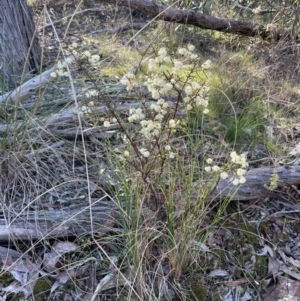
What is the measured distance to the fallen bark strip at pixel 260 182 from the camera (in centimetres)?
213

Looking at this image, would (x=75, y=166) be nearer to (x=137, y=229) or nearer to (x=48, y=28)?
(x=137, y=229)

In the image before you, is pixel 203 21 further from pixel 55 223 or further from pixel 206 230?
pixel 55 223

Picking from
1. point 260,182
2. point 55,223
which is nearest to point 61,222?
point 55,223

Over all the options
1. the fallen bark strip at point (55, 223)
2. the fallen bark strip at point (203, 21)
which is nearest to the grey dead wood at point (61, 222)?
the fallen bark strip at point (55, 223)

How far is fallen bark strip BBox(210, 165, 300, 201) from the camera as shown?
2.13 meters

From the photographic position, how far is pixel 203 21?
3811mm

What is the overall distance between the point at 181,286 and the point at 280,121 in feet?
4.76

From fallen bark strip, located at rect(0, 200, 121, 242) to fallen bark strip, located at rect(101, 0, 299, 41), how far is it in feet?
7.09

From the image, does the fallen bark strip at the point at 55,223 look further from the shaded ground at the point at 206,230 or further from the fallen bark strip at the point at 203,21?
the fallen bark strip at the point at 203,21

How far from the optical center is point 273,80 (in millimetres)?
3211

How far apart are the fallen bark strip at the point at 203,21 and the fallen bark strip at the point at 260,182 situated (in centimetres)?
174

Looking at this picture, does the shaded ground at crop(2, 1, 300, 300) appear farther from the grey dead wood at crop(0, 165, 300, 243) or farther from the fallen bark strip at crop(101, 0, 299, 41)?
the fallen bark strip at crop(101, 0, 299, 41)

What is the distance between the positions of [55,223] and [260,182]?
3.37 feet

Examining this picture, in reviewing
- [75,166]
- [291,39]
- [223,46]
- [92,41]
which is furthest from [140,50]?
[75,166]
